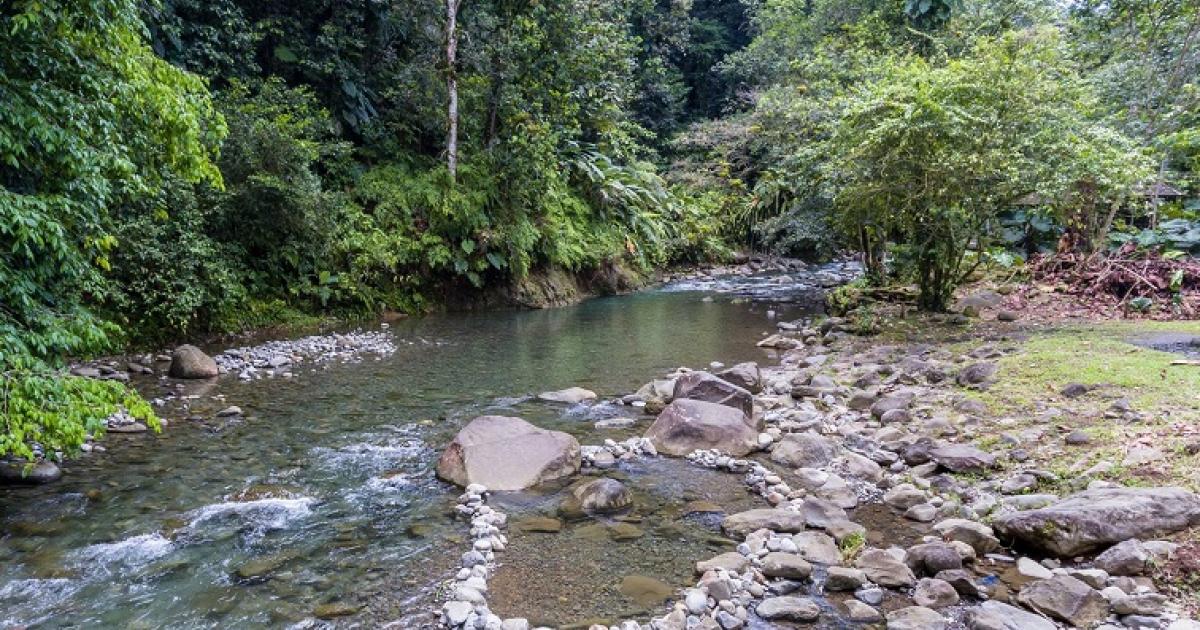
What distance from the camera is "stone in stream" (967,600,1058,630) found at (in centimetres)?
349

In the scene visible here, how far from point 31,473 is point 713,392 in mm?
6436

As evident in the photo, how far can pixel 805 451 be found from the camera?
6.41m

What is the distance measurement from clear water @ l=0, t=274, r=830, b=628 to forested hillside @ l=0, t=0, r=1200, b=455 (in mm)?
1042

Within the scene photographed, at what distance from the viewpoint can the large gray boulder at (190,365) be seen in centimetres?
953

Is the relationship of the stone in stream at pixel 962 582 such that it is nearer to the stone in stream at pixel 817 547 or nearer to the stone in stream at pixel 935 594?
the stone in stream at pixel 935 594

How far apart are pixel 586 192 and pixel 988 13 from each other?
44.4 feet

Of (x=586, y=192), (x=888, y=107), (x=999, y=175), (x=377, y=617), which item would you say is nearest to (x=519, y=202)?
(x=586, y=192)

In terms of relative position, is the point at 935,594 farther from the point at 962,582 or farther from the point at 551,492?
the point at 551,492

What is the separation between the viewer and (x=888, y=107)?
433 inches

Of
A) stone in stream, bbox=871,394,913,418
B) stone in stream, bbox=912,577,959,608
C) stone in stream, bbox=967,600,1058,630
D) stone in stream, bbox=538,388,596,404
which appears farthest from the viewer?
stone in stream, bbox=538,388,596,404

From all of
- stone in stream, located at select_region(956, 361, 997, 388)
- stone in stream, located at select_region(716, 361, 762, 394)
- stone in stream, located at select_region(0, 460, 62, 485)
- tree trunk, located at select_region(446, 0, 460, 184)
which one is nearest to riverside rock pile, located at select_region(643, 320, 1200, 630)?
stone in stream, located at select_region(956, 361, 997, 388)

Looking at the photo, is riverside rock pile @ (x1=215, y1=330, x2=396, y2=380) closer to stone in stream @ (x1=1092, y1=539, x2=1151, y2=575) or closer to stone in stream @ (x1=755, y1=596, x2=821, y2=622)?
stone in stream @ (x1=755, y1=596, x2=821, y2=622)

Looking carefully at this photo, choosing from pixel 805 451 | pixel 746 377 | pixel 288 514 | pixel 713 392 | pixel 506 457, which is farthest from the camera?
pixel 746 377

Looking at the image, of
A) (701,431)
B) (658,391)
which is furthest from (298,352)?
(701,431)
